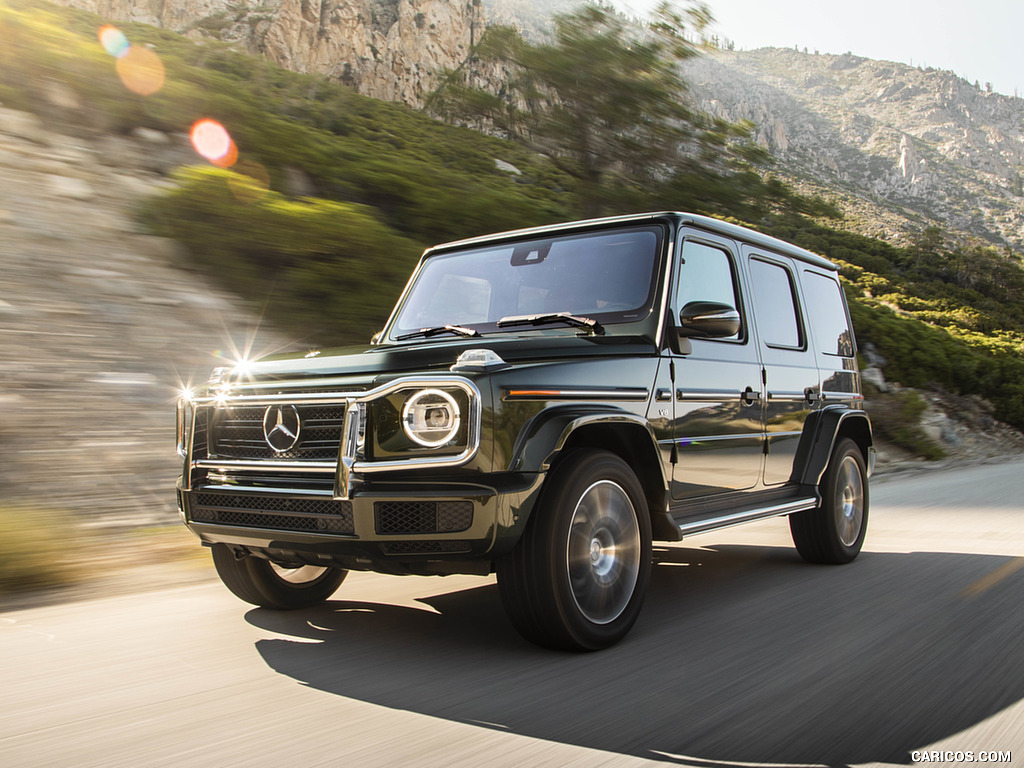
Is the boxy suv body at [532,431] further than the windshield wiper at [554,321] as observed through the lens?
No

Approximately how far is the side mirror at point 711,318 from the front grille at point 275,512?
1978mm

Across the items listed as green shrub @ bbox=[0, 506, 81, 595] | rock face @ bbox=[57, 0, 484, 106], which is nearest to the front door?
green shrub @ bbox=[0, 506, 81, 595]

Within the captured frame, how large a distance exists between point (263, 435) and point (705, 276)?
2.55 m

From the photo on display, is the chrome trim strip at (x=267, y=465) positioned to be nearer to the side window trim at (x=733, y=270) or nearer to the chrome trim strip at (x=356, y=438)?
the chrome trim strip at (x=356, y=438)

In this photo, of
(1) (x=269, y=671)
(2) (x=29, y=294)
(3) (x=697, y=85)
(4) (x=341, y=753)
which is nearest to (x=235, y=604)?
(1) (x=269, y=671)

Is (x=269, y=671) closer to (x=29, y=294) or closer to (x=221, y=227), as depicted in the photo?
(x=29, y=294)

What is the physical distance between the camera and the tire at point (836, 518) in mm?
6176

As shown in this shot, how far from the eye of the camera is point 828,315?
6910 millimetres

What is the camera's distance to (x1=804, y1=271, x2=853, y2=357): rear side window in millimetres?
6645

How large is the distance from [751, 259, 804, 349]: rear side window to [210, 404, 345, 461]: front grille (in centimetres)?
297

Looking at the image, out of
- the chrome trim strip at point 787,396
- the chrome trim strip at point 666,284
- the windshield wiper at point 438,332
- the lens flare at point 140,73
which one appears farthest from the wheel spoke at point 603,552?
the lens flare at point 140,73

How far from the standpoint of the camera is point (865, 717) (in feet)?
10.7

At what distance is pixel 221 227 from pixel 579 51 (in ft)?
31.8

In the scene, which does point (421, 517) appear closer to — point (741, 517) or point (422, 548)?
point (422, 548)
